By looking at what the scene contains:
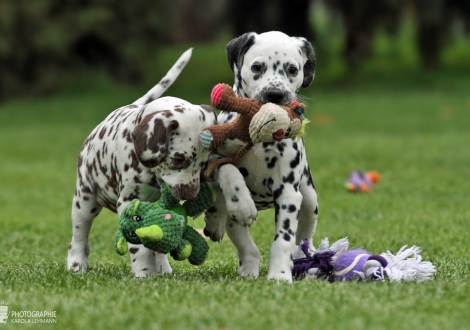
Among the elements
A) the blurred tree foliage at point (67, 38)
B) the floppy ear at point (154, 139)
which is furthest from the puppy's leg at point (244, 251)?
the blurred tree foliage at point (67, 38)

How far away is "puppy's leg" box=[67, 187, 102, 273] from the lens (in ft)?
21.2

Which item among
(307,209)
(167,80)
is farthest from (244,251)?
(167,80)

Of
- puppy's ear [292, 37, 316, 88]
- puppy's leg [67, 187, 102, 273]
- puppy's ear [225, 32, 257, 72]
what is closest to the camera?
puppy's ear [225, 32, 257, 72]

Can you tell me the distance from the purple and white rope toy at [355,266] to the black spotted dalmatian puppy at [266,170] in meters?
0.28

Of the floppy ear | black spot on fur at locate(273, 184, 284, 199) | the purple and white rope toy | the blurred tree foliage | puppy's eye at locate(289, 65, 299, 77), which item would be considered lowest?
the purple and white rope toy

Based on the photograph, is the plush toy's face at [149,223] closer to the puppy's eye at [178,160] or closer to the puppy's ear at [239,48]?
the puppy's eye at [178,160]

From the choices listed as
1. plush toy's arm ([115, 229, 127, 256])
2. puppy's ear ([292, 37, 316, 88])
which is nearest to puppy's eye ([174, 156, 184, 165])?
plush toy's arm ([115, 229, 127, 256])

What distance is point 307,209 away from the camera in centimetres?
612

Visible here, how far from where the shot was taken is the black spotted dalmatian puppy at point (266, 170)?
552 centimetres

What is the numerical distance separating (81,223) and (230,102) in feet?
5.59

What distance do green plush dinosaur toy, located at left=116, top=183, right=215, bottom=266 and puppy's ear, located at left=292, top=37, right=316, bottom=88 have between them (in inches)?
39.2

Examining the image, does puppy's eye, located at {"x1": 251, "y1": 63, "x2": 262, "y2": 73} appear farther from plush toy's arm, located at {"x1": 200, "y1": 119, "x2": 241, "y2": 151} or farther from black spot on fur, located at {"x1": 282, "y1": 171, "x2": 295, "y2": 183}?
black spot on fur, located at {"x1": 282, "y1": 171, "x2": 295, "y2": 183}

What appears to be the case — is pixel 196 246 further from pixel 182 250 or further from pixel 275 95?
pixel 275 95

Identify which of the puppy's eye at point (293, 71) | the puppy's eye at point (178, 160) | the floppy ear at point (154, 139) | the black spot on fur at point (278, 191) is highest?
the puppy's eye at point (293, 71)
